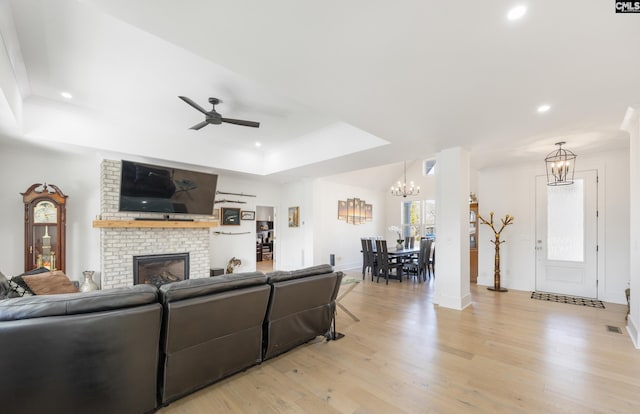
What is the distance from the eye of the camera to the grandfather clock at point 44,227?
14.4ft

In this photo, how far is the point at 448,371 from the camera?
253 cm

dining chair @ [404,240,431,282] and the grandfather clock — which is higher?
the grandfather clock

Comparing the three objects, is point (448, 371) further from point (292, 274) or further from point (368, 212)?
point (368, 212)

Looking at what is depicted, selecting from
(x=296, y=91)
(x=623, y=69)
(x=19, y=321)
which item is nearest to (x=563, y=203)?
(x=623, y=69)

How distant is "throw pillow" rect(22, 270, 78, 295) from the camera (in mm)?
3037

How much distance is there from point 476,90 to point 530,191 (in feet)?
13.9

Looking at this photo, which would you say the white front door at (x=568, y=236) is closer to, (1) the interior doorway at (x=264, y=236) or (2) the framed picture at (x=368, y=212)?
(2) the framed picture at (x=368, y=212)

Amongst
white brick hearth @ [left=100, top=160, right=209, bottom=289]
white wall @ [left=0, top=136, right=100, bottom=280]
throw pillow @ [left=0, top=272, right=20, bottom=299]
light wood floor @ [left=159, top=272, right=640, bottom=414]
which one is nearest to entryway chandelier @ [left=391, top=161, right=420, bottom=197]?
light wood floor @ [left=159, top=272, right=640, bottom=414]

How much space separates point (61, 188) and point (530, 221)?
8.93 metres

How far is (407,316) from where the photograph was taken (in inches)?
159

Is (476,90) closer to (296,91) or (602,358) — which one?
(296,91)

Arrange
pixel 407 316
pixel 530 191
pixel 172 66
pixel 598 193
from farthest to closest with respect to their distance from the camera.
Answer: pixel 530 191
pixel 598 193
pixel 407 316
pixel 172 66

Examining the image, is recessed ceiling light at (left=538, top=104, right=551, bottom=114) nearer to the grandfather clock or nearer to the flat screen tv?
the flat screen tv

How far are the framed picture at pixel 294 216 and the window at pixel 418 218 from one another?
3880mm
